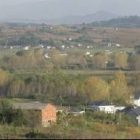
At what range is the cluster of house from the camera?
13.2m

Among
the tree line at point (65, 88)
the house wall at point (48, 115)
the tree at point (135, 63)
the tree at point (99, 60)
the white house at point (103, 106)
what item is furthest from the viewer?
the tree at point (99, 60)

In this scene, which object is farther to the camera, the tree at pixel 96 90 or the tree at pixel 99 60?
the tree at pixel 99 60

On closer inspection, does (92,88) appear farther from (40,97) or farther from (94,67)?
(94,67)

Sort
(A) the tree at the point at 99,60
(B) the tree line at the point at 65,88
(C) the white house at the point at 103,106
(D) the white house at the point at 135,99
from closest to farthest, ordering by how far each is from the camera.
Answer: (C) the white house at the point at 103,106 < (D) the white house at the point at 135,99 < (B) the tree line at the point at 65,88 < (A) the tree at the point at 99,60

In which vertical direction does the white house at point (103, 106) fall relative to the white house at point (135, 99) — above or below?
below

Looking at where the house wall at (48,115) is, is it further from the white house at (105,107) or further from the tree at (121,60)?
the tree at (121,60)

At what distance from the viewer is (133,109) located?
18.4 m

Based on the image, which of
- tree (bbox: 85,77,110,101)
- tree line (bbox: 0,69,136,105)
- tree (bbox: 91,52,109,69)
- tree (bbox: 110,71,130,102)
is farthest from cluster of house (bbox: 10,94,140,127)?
tree (bbox: 91,52,109,69)

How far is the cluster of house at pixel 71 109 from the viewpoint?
521 inches

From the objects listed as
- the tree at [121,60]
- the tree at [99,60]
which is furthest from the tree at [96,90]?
the tree at [99,60]

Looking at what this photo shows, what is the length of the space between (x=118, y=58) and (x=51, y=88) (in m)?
13.7

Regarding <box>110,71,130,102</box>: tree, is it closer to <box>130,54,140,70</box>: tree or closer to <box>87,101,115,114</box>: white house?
<box>87,101,115,114</box>: white house

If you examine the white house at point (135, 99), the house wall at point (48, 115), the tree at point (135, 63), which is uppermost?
the tree at point (135, 63)

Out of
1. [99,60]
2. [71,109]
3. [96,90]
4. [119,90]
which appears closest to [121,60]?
[99,60]
